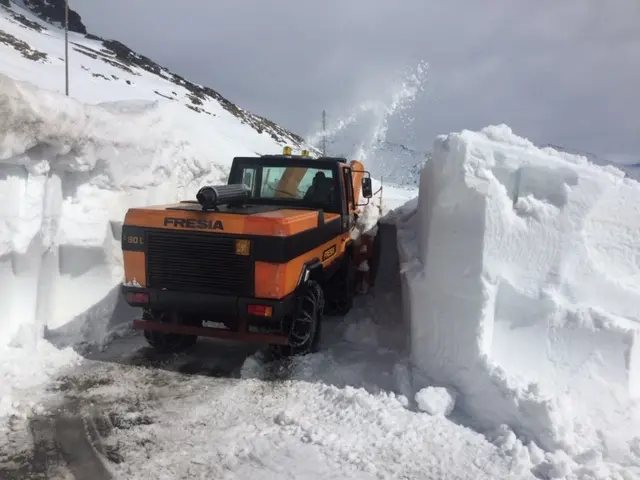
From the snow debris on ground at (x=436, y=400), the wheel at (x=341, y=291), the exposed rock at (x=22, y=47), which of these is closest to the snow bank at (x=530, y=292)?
the snow debris on ground at (x=436, y=400)

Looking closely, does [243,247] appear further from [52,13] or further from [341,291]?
[52,13]

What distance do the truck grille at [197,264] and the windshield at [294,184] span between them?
1.90m

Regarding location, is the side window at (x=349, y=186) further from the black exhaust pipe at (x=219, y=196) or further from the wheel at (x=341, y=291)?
the black exhaust pipe at (x=219, y=196)

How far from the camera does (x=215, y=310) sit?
17.1 feet

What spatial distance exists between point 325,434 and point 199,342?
2.81 metres

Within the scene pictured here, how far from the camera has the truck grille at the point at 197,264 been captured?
16.7 ft

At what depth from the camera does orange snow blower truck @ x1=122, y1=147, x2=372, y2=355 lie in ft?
16.5

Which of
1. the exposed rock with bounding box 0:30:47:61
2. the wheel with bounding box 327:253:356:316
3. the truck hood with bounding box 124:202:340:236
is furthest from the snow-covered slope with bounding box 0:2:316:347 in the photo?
the exposed rock with bounding box 0:30:47:61

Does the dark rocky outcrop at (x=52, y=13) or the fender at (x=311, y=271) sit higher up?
the dark rocky outcrop at (x=52, y=13)

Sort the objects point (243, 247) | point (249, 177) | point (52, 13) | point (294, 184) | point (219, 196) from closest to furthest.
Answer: point (243, 247) < point (219, 196) < point (294, 184) < point (249, 177) < point (52, 13)

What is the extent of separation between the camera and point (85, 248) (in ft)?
21.2

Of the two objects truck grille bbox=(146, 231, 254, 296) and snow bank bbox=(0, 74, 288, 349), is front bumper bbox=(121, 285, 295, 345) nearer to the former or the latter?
truck grille bbox=(146, 231, 254, 296)

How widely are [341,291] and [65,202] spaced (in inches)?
144

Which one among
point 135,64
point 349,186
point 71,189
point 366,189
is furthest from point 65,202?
point 135,64
